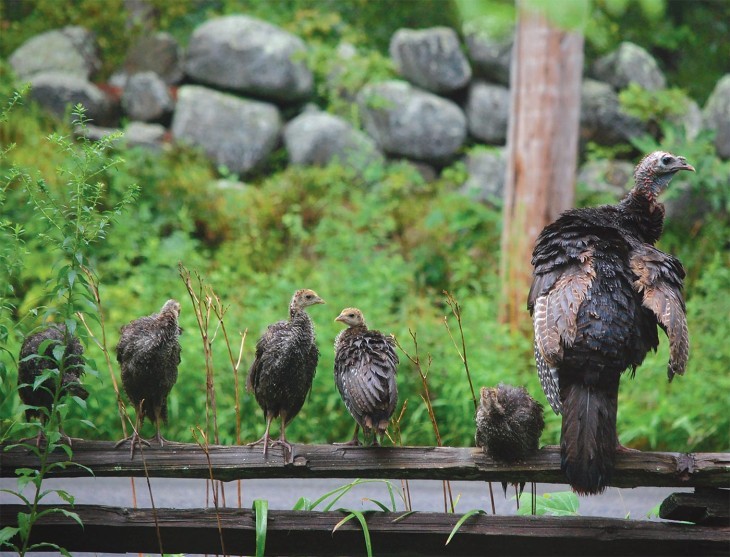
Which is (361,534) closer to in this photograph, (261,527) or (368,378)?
(261,527)

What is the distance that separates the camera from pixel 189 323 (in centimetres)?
724

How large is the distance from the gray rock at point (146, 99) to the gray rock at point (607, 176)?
538 centimetres

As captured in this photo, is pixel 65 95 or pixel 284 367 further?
pixel 65 95

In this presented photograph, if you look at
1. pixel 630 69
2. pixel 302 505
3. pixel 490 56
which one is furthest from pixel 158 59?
pixel 302 505

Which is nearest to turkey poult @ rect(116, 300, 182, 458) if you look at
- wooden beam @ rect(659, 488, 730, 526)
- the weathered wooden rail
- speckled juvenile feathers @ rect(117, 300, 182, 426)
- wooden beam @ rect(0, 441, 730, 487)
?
speckled juvenile feathers @ rect(117, 300, 182, 426)

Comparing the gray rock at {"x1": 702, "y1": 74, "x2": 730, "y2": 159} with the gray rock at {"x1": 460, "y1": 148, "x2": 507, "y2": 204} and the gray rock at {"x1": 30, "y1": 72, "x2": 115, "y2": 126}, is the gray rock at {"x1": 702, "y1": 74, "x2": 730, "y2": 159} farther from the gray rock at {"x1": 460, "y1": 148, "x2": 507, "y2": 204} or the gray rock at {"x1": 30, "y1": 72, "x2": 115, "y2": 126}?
the gray rock at {"x1": 30, "y1": 72, "x2": 115, "y2": 126}

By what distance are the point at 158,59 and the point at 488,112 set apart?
451cm

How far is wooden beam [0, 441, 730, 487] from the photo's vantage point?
11.6 ft

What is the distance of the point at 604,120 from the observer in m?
11.1

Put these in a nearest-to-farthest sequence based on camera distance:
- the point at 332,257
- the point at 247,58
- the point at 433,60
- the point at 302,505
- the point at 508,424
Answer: the point at 508,424 < the point at 302,505 < the point at 332,257 < the point at 247,58 < the point at 433,60

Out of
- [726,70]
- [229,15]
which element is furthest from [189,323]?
[726,70]

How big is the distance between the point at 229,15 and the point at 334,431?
24.5ft

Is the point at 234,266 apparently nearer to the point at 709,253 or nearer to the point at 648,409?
the point at 648,409

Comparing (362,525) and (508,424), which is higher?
(508,424)
